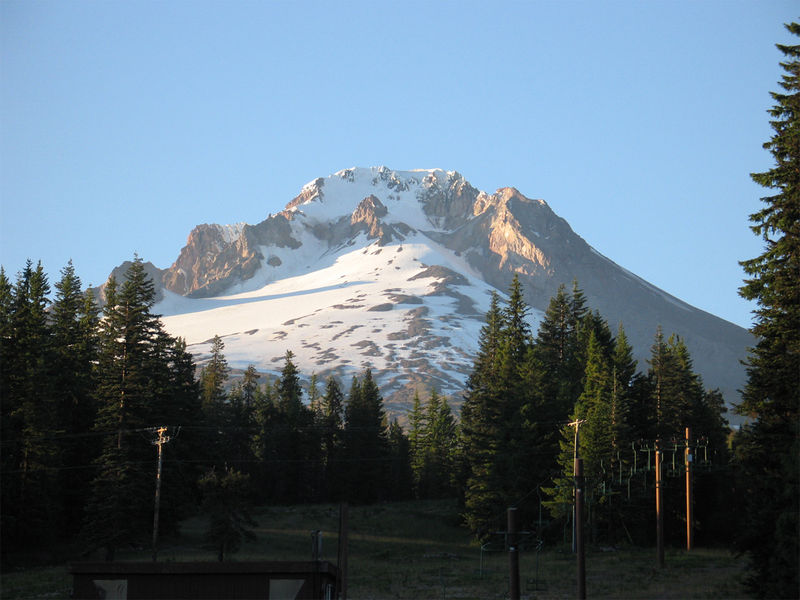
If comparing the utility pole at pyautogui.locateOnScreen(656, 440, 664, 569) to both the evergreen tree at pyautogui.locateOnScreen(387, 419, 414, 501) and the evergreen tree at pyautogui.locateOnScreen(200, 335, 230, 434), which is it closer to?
the evergreen tree at pyautogui.locateOnScreen(200, 335, 230, 434)

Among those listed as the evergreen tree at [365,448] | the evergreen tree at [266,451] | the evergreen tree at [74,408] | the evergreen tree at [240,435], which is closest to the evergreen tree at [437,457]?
the evergreen tree at [365,448]

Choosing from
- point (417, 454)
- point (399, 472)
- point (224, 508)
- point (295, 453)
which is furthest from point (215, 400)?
point (224, 508)

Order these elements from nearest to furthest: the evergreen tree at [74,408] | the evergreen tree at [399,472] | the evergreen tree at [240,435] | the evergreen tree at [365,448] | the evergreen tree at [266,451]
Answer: the evergreen tree at [74,408] < the evergreen tree at [240,435] < the evergreen tree at [365,448] < the evergreen tree at [266,451] < the evergreen tree at [399,472]

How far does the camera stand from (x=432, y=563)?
211 ft

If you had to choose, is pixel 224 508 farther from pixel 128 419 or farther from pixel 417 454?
pixel 417 454

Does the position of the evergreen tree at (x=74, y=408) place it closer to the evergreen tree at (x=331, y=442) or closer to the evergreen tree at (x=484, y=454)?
the evergreen tree at (x=484, y=454)

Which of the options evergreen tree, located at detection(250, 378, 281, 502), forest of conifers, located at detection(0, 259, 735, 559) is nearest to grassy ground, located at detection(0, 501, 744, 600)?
forest of conifers, located at detection(0, 259, 735, 559)

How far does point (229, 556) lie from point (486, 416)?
2385cm

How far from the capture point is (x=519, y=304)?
9012 cm

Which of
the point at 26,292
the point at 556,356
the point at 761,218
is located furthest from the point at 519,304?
the point at 761,218

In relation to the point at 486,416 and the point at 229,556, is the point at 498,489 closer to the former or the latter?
the point at 486,416

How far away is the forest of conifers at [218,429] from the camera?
6097cm

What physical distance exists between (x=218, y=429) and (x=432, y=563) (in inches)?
1437

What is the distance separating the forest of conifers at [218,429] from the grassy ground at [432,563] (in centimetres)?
273
